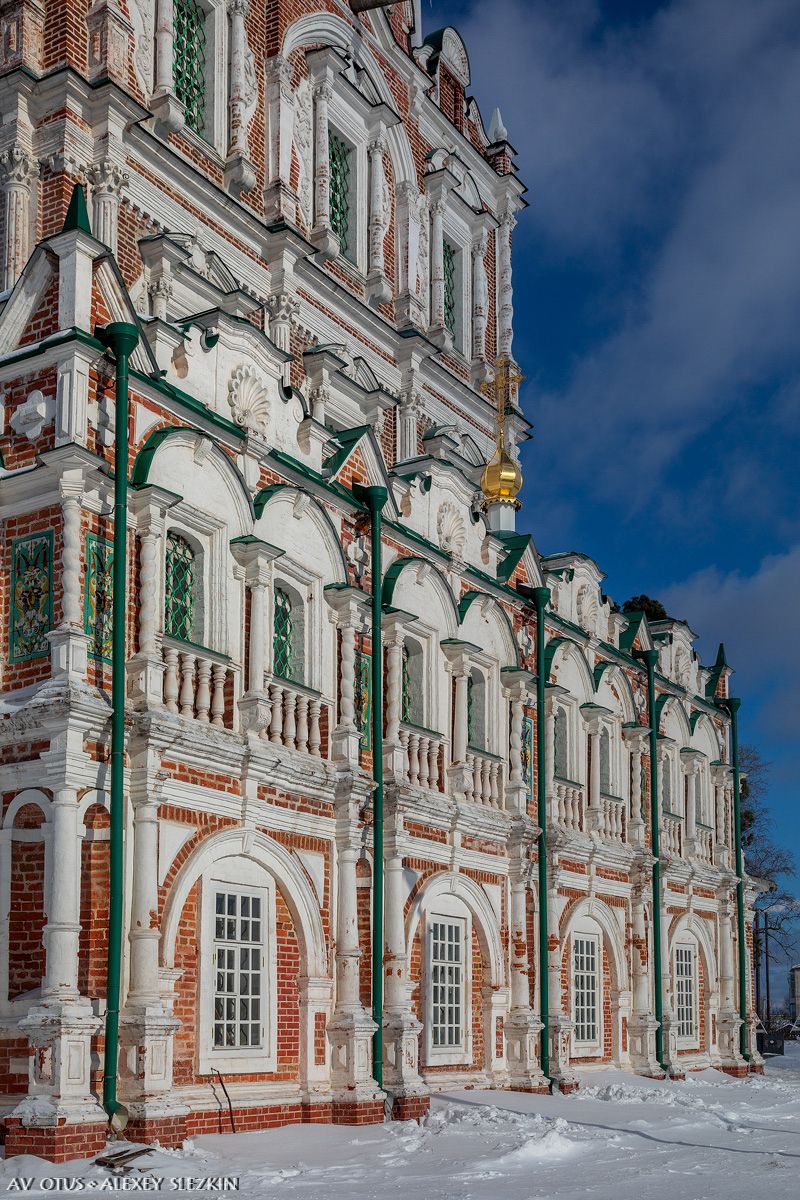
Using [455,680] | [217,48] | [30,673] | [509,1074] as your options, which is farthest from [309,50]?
[509,1074]

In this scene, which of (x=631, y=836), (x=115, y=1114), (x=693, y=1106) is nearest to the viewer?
(x=115, y=1114)

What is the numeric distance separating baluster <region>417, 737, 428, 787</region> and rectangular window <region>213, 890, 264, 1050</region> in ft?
12.0

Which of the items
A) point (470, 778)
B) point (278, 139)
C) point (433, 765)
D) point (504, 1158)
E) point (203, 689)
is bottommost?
point (504, 1158)

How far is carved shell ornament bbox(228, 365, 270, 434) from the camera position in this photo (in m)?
15.6

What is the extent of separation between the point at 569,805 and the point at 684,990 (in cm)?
562

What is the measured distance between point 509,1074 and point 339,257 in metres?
11.2

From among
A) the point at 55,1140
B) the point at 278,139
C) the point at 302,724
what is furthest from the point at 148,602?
the point at 278,139

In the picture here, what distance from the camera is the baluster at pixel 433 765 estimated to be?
1848 cm

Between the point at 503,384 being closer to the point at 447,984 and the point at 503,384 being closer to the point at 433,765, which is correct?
the point at 433,765

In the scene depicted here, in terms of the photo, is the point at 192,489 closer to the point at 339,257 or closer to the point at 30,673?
the point at 30,673

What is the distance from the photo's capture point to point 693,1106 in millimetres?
19016

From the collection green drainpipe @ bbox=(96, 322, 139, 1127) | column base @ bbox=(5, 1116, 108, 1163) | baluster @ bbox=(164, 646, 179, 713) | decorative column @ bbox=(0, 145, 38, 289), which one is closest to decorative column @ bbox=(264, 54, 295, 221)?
decorative column @ bbox=(0, 145, 38, 289)

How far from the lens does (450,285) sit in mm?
26469

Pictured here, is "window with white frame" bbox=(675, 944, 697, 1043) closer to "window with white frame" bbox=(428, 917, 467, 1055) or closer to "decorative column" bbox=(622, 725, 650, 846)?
"decorative column" bbox=(622, 725, 650, 846)
